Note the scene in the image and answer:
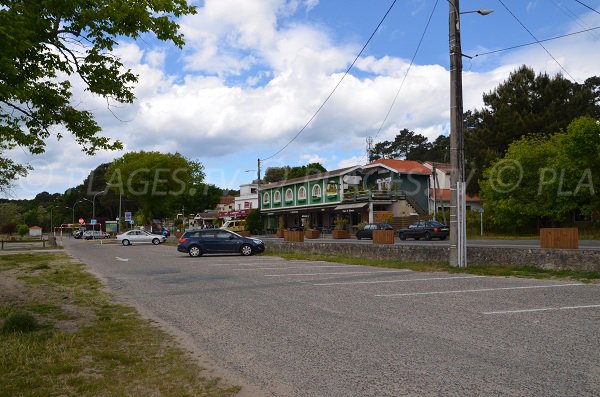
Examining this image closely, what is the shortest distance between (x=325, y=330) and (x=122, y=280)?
10023 millimetres

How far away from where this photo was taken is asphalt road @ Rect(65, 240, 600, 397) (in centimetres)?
495

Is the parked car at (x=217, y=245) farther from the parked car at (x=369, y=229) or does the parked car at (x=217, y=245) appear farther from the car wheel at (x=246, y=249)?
the parked car at (x=369, y=229)

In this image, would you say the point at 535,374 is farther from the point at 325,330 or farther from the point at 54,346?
the point at 54,346

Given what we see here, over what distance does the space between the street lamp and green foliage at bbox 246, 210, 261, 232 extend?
4811 centimetres

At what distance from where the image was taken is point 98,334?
24.2 feet

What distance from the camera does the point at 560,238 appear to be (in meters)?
15.2

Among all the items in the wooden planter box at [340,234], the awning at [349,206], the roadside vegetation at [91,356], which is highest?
the awning at [349,206]

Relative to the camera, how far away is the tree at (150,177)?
58.0 meters

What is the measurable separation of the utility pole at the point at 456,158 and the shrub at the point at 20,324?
12.3 meters

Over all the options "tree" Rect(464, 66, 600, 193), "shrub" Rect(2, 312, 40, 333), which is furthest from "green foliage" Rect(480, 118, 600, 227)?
"shrub" Rect(2, 312, 40, 333)

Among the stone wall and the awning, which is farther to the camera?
the awning

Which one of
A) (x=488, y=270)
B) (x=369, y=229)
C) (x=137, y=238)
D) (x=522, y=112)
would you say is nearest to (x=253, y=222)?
(x=137, y=238)

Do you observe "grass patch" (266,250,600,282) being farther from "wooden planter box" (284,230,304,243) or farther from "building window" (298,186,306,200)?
"building window" (298,186,306,200)


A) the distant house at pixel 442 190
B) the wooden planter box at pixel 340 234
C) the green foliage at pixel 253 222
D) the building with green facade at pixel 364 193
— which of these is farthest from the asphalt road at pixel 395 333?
the green foliage at pixel 253 222
